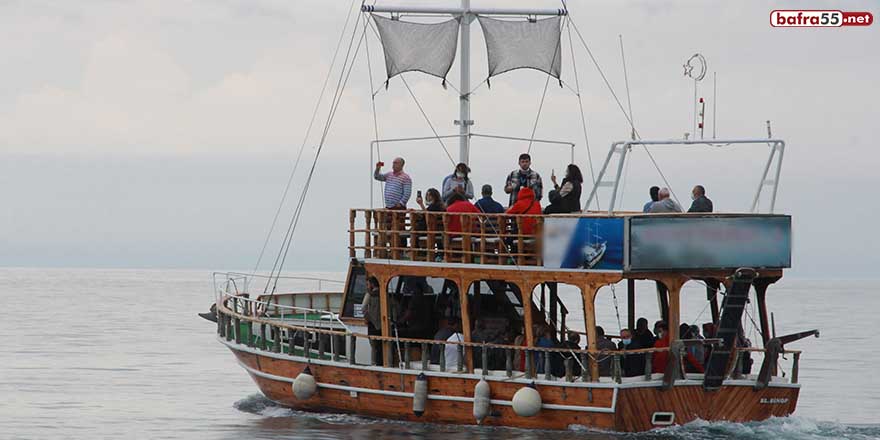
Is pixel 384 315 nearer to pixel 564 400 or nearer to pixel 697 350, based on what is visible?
pixel 564 400

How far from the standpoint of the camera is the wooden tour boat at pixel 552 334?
2500 cm

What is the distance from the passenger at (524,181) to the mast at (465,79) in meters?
3.39

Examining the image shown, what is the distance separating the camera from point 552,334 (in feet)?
92.8

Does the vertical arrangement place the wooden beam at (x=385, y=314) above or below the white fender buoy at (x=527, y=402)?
above

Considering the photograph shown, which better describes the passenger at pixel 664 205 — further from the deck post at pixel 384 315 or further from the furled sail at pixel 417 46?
the furled sail at pixel 417 46

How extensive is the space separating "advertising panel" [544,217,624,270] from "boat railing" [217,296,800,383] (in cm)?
142

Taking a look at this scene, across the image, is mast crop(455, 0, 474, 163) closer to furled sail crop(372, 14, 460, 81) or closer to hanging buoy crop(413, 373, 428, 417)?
furled sail crop(372, 14, 460, 81)

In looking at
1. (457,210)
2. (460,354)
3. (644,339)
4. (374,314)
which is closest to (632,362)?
(644,339)

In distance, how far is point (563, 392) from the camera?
2528cm

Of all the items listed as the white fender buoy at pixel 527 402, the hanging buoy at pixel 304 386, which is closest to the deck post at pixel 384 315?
the hanging buoy at pixel 304 386

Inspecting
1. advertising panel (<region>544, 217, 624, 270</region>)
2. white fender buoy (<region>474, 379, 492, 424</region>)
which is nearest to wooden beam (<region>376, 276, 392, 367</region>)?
white fender buoy (<region>474, 379, 492, 424</region>)

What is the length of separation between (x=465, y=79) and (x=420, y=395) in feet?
24.1

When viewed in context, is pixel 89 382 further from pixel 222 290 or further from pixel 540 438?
pixel 540 438

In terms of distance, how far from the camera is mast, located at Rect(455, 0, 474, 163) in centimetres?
3083
